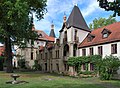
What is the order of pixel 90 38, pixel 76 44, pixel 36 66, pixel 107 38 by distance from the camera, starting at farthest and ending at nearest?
1. pixel 36 66
2. pixel 76 44
3. pixel 90 38
4. pixel 107 38

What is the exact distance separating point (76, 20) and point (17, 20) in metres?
18.4

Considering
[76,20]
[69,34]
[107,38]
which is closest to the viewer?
[107,38]

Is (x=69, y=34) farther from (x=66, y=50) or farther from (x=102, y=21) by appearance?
(x=102, y=21)

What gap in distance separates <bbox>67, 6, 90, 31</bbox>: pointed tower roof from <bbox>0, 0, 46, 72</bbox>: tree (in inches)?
368

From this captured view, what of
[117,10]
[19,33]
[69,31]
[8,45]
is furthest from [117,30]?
[117,10]

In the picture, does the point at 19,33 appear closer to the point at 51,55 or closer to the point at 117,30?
the point at 117,30

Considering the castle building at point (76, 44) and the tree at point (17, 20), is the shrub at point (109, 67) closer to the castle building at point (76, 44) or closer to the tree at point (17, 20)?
the castle building at point (76, 44)

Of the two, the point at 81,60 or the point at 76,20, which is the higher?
the point at 76,20

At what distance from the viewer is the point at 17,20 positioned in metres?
31.8

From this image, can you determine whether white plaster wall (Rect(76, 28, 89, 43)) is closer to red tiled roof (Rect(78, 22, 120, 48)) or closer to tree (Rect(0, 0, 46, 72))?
red tiled roof (Rect(78, 22, 120, 48))

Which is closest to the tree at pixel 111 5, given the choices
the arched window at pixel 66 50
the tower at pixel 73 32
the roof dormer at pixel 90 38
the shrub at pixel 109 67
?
the shrub at pixel 109 67

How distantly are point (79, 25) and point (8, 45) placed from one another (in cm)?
1556

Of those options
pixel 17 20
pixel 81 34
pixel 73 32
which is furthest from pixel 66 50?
pixel 17 20

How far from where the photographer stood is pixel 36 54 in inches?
2579
